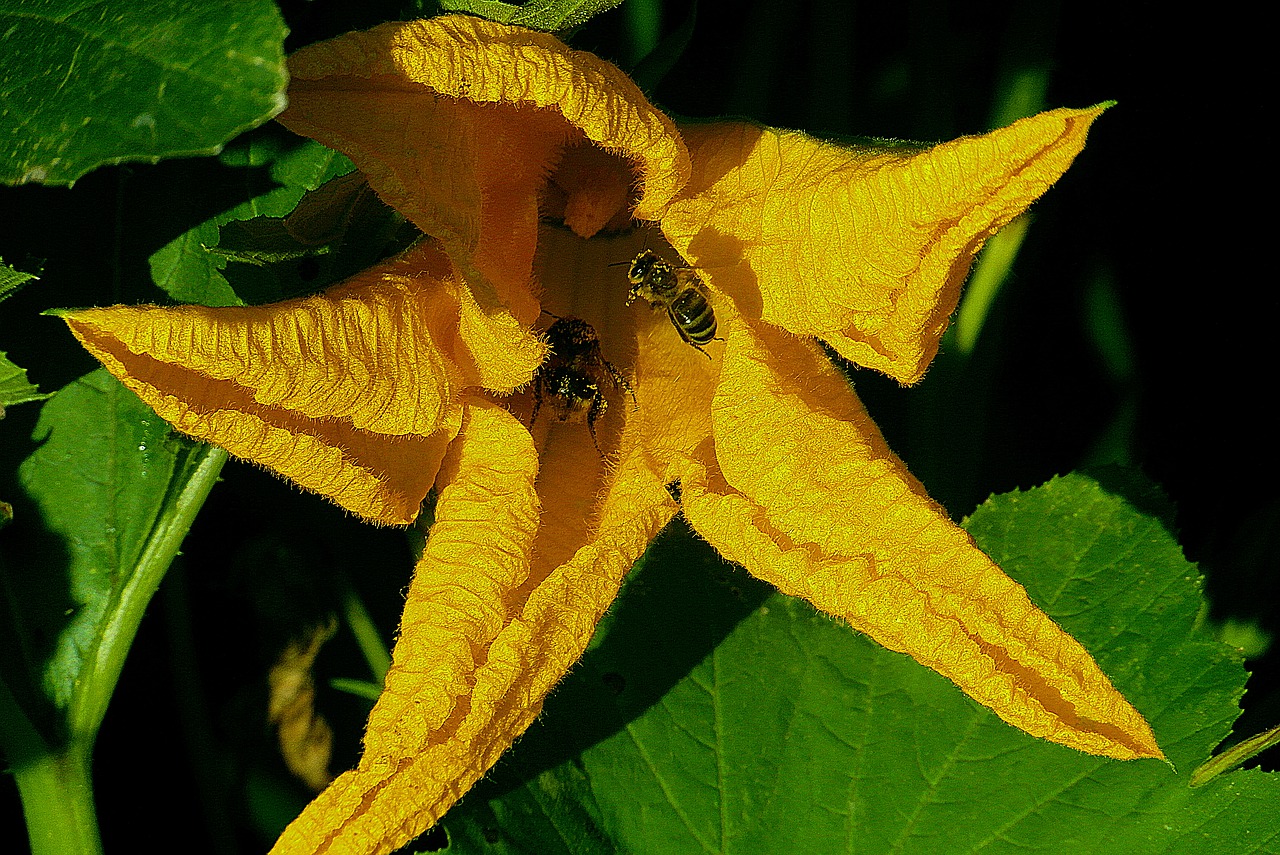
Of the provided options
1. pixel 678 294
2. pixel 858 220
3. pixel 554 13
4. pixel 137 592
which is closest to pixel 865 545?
pixel 858 220

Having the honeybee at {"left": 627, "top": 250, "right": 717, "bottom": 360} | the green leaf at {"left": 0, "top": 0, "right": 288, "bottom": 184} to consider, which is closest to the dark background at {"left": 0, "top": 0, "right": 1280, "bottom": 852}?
the honeybee at {"left": 627, "top": 250, "right": 717, "bottom": 360}

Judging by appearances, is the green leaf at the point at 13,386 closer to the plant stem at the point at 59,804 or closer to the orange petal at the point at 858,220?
the plant stem at the point at 59,804

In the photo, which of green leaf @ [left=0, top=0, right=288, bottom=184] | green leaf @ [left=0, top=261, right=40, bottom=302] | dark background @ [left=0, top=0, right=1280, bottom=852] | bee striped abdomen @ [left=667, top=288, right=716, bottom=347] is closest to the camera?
green leaf @ [left=0, top=0, right=288, bottom=184]

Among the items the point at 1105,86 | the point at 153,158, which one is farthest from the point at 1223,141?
the point at 153,158

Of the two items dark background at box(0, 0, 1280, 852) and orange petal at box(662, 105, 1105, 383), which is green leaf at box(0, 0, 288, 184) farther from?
dark background at box(0, 0, 1280, 852)

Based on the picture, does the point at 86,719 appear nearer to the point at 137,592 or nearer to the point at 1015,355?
the point at 137,592

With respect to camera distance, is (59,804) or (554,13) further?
(59,804)
